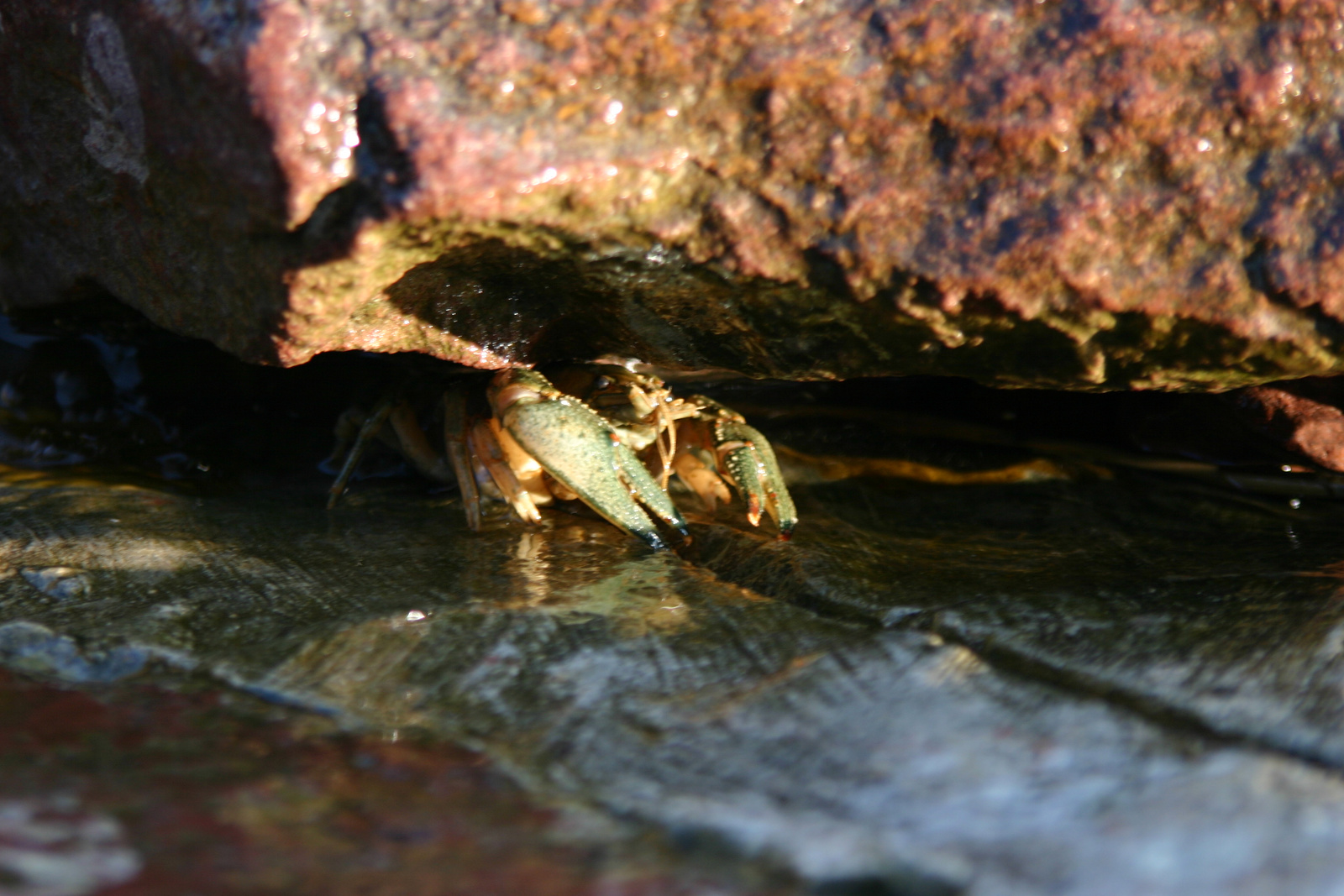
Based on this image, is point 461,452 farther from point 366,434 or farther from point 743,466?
point 743,466

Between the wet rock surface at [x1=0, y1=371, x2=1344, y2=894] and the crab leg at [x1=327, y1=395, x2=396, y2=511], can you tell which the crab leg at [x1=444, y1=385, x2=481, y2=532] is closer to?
the wet rock surface at [x1=0, y1=371, x2=1344, y2=894]

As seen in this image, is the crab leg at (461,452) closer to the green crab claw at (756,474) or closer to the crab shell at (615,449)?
the crab shell at (615,449)

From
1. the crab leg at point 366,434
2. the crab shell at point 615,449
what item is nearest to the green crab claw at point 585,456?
the crab shell at point 615,449

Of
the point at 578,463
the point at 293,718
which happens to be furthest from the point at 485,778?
the point at 578,463

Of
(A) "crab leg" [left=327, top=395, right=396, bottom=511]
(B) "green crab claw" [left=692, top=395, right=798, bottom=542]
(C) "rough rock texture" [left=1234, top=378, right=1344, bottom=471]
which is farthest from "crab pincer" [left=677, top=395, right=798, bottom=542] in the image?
(C) "rough rock texture" [left=1234, top=378, right=1344, bottom=471]

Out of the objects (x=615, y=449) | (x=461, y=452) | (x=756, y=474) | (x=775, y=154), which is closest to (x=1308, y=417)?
(x=756, y=474)

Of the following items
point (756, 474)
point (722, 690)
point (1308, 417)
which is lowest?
point (722, 690)

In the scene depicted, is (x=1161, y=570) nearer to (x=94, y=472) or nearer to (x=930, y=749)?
(x=930, y=749)
